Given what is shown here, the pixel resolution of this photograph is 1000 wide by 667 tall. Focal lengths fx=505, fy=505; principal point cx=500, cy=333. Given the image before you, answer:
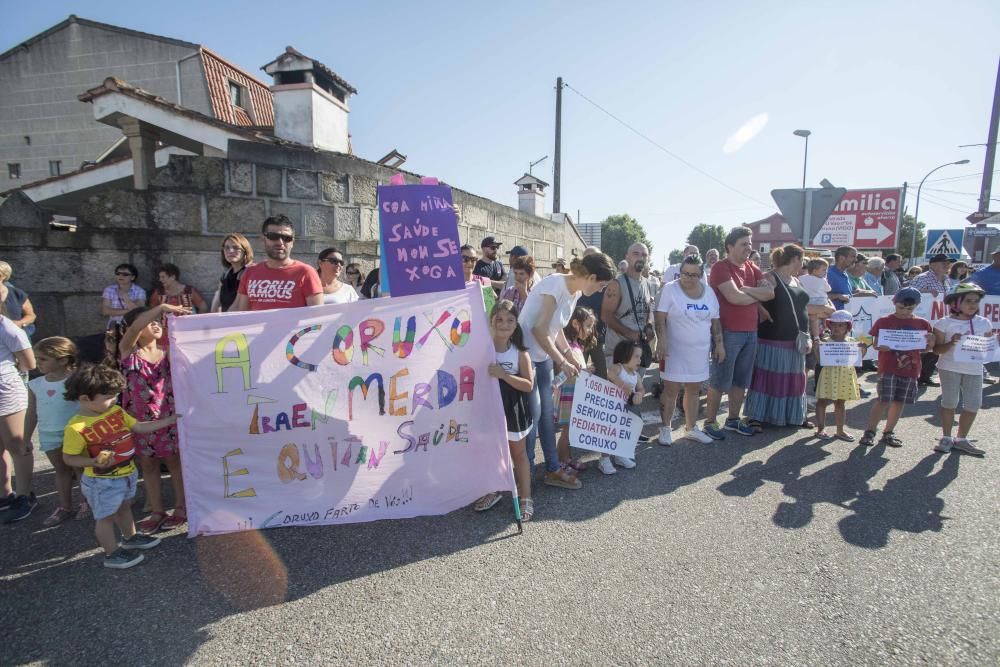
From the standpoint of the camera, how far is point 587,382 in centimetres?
377

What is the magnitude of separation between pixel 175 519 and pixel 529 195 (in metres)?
10.2

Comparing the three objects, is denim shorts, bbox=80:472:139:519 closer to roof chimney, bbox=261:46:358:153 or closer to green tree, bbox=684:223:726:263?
roof chimney, bbox=261:46:358:153

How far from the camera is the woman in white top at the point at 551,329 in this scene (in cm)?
350

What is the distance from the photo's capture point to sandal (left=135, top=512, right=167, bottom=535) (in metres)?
3.15

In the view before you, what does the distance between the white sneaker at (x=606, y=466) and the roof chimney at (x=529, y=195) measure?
8691 mm

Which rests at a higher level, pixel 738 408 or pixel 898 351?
pixel 898 351

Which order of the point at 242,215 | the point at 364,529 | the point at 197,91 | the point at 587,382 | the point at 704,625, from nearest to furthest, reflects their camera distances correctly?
the point at 704,625 < the point at 364,529 < the point at 587,382 < the point at 242,215 < the point at 197,91

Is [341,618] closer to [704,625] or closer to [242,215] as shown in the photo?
[704,625]

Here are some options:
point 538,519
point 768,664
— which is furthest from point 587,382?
point 768,664

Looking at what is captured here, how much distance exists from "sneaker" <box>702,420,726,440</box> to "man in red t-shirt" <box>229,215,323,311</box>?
3824 millimetres

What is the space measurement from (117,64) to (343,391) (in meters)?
23.3

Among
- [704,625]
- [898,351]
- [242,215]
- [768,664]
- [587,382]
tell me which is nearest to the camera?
[768,664]

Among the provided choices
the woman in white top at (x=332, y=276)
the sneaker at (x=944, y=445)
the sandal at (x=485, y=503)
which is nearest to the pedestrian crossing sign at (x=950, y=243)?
the sneaker at (x=944, y=445)

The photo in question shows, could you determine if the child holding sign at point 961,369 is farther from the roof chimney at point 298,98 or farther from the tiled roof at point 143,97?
the tiled roof at point 143,97
